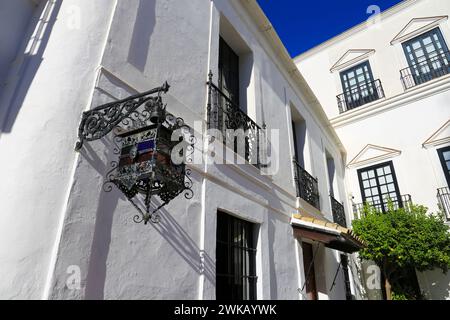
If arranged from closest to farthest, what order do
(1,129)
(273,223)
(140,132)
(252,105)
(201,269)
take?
(140,132), (1,129), (201,269), (273,223), (252,105)

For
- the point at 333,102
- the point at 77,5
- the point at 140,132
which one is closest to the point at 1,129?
the point at 140,132

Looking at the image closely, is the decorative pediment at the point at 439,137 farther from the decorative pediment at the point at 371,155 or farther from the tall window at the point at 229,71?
the tall window at the point at 229,71

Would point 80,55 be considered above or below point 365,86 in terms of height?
below

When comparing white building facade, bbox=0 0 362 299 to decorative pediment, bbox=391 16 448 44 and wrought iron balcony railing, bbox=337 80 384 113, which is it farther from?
decorative pediment, bbox=391 16 448 44

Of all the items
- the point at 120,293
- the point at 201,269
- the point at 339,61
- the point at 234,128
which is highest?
the point at 339,61

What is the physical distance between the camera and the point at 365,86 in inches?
500

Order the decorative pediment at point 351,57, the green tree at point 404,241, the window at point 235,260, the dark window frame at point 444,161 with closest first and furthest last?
1. the window at point 235,260
2. the green tree at point 404,241
3. the dark window frame at point 444,161
4. the decorative pediment at point 351,57

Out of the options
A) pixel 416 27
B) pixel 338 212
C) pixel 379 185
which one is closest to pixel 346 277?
pixel 338 212

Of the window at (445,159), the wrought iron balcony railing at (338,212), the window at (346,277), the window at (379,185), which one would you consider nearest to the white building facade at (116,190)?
the window at (346,277)

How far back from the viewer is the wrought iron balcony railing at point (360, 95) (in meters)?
12.3

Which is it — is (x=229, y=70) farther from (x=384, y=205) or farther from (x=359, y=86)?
(x=359, y=86)

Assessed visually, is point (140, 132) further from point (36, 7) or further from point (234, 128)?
point (234, 128)

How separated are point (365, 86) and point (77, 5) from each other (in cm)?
1230

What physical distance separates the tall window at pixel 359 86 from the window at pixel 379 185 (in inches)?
114
